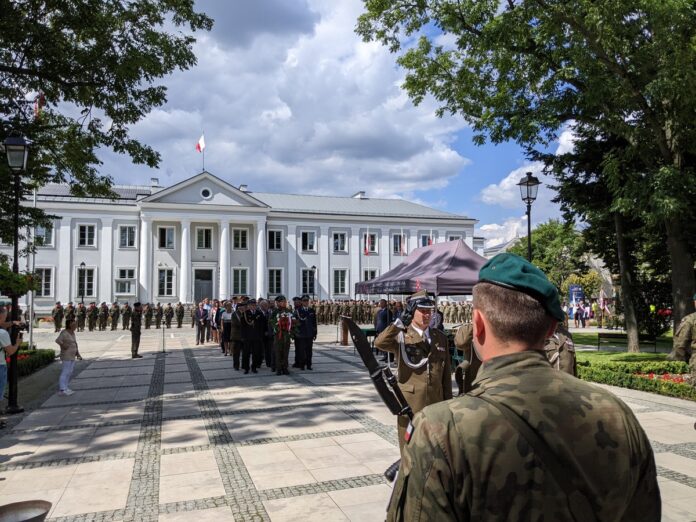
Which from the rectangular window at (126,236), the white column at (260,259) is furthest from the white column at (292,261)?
the rectangular window at (126,236)

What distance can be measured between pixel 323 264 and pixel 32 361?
3531cm

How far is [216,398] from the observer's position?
32.9ft

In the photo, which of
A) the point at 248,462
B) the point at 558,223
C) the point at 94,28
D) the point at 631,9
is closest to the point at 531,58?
the point at 631,9

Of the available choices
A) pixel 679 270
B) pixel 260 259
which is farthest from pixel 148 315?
pixel 679 270

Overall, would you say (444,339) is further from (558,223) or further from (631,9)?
(558,223)

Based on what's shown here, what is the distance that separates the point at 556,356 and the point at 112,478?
5.87 m

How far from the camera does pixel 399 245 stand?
50.6 m

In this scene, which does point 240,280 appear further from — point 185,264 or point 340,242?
point 340,242

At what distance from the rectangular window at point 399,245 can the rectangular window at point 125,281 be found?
25049 millimetres

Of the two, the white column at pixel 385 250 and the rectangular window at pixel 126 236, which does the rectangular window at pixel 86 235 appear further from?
the white column at pixel 385 250

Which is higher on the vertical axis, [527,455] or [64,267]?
[64,267]

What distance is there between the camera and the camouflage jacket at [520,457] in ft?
4.28

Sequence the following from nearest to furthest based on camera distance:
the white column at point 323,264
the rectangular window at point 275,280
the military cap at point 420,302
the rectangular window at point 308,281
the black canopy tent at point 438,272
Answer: the military cap at point 420,302
the black canopy tent at point 438,272
the rectangular window at point 275,280
the rectangular window at point 308,281
the white column at point 323,264

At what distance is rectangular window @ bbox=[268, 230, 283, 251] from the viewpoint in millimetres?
47438
